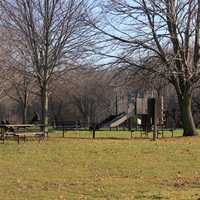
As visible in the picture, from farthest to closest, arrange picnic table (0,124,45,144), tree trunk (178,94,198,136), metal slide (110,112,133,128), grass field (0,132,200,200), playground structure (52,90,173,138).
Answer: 1. metal slide (110,112,133,128)
2. tree trunk (178,94,198,136)
3. playground structure (52,90,173,138)
4. picnic table (0,124,45,144)
5. grass field (0,132,200,200)

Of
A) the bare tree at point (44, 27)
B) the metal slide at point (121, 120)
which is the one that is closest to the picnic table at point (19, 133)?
the bare tree at point (44, 27)

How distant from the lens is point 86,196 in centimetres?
1018

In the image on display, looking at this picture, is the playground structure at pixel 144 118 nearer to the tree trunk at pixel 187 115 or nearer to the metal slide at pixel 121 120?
the metal slide at pixel 121 120

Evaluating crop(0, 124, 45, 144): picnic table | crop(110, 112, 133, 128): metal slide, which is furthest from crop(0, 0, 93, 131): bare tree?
crop(110, 112, 133, 128): metal slide

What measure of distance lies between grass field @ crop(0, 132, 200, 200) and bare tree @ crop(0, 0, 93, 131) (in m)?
9.04

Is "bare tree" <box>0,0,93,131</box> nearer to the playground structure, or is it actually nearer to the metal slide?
the playground structure

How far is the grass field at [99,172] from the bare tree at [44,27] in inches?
356

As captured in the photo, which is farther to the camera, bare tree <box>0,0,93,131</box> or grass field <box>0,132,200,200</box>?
bare tree <box>0,0,93,131</box>

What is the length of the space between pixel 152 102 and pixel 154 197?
1765cm

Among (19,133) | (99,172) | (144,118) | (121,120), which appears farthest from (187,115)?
(121,120)

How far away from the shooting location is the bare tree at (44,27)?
1144 inches

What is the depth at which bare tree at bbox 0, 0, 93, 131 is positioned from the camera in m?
29.0

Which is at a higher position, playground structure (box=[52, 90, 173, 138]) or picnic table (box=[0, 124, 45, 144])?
playground structure (box=[52, 90, 173, 138])

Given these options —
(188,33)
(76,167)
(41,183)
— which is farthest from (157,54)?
(41,183)
